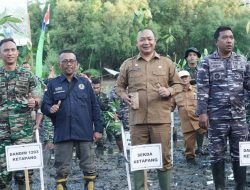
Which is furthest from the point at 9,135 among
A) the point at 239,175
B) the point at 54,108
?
the point at 239,175

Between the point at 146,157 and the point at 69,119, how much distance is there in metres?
1.17

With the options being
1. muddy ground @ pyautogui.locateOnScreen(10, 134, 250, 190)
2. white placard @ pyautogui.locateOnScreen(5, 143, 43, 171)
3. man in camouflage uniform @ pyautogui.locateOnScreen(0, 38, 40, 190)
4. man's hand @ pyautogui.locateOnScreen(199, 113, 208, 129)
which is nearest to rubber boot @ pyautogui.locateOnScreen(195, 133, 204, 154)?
muddy ground @ pyautogui.locateOnScreen(10, 134, 250, 190)

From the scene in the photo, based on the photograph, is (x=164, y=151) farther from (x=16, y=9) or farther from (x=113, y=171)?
(x=16, y=9)

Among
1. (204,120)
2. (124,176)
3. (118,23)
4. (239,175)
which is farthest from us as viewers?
(118,23)

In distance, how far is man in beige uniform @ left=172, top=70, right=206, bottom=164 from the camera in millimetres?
8742

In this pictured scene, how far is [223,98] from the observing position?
18.9 ft

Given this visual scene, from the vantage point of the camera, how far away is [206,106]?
5.81 meters

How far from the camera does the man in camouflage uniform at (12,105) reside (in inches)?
221

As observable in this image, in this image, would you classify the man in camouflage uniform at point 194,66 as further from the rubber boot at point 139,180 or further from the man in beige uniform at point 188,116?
the rubber boot at point 139,180

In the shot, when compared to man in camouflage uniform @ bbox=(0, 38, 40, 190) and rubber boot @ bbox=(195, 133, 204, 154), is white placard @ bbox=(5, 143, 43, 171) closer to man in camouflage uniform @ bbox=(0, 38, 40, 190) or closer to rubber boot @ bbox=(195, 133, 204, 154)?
man in camouflage uniform @ bbox=(0, 38, 40, 190)

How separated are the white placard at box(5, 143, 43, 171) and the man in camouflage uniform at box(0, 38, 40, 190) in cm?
34

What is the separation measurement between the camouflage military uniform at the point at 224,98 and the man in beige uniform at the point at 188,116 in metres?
2.83

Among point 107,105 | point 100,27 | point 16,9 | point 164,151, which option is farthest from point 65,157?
point 100,27

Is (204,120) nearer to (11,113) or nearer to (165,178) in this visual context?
(165,178)
